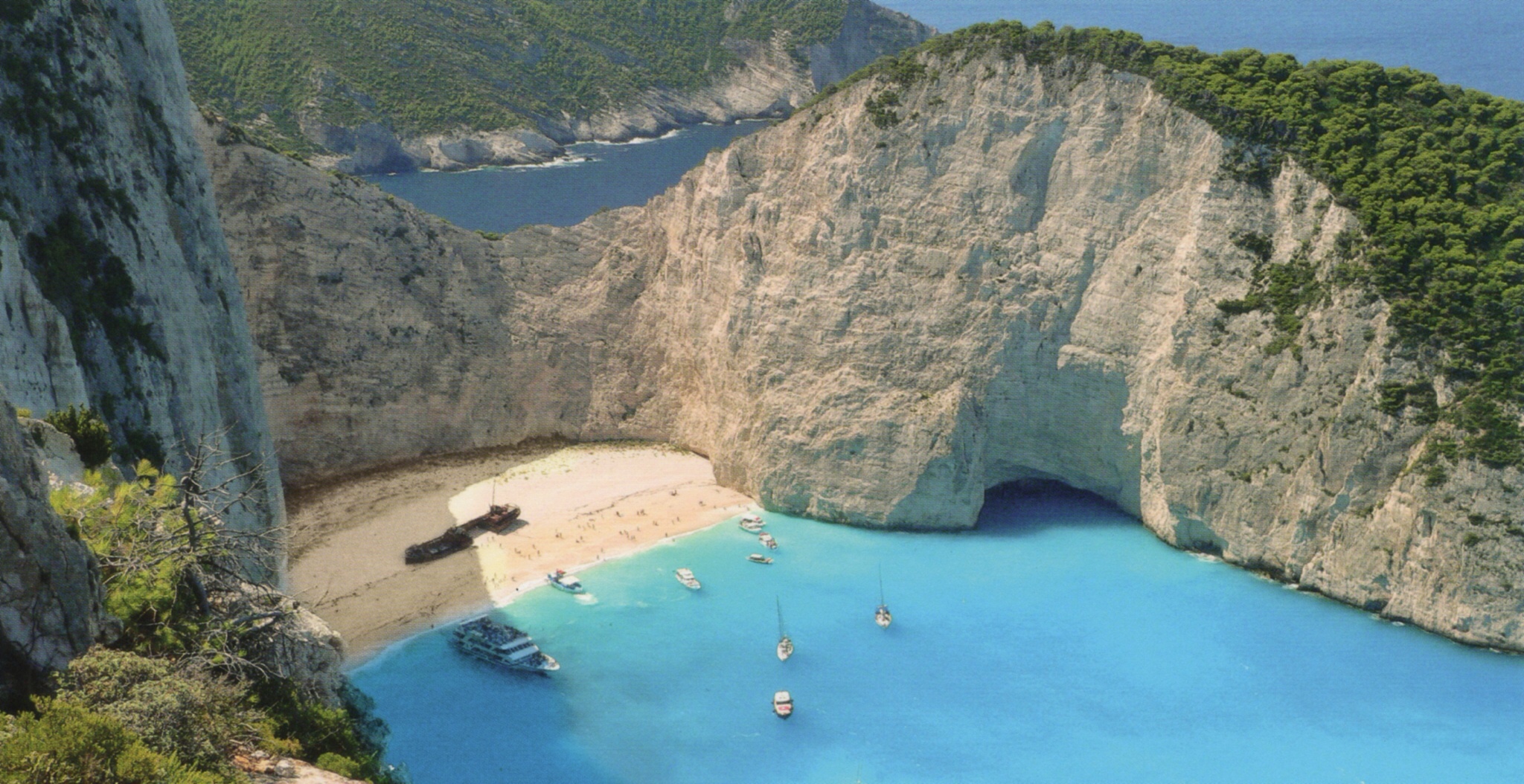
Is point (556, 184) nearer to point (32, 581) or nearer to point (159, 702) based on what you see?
point (32, 581)

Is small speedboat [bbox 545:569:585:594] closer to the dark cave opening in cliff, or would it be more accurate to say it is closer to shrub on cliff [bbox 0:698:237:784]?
the dark cave opening in cliff

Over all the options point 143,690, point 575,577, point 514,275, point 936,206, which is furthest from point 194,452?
point 936,206

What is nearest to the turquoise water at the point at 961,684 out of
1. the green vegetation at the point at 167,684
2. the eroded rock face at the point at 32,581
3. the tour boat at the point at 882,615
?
the tour boat at the point at 882,615

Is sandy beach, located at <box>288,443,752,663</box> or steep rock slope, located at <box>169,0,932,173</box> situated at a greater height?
steep rock slope, located at <box>169,0,932,173</box>

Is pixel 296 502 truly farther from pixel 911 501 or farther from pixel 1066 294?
pixel 1066 294

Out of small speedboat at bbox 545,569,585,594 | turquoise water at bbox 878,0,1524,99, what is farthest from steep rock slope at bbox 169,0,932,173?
small speedboat at bbox 545,569,585,594

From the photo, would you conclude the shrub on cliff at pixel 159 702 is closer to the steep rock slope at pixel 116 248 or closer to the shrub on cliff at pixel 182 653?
the shrub on cliff at pixel 182 653
